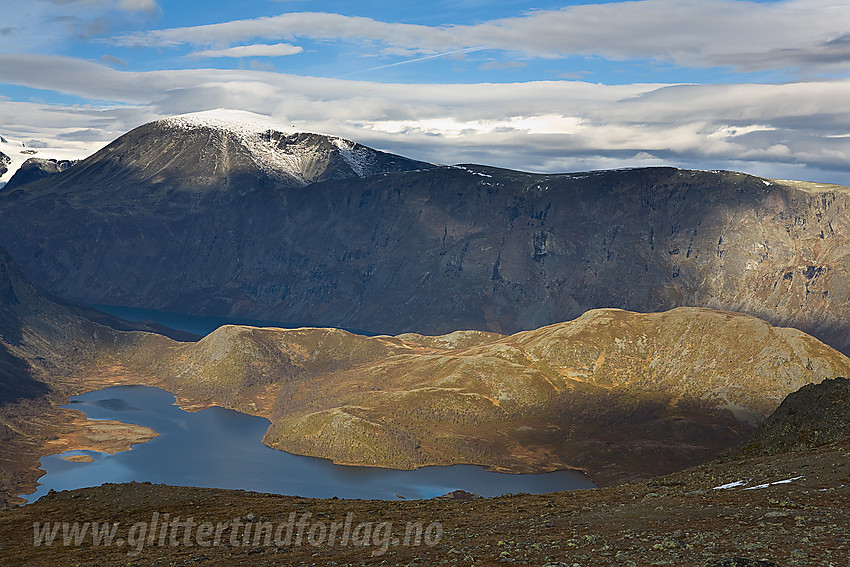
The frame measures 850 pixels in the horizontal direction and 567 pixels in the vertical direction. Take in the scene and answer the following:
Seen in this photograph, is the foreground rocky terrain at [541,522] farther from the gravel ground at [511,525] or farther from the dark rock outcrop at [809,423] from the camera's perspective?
the dark rock outcrop at [809,423]

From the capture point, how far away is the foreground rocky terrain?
53.6 metres

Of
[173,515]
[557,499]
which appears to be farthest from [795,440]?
[173,515]

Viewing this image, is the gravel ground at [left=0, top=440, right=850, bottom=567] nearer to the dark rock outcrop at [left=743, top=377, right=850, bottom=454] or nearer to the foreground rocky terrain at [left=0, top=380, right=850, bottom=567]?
the foreground rocky terrain at [left=0, top=380, right=850, bottom=567]

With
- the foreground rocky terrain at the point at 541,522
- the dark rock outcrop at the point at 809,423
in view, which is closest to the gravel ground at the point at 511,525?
the foreground rocky terrain at the point at 541,522

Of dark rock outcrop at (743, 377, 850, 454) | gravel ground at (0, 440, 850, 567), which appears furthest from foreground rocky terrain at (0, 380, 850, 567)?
dark rock outcrop at (743, 377, 850, 454)

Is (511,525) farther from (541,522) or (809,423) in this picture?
(809,423)

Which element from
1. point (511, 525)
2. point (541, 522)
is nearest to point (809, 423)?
point (541, 522)

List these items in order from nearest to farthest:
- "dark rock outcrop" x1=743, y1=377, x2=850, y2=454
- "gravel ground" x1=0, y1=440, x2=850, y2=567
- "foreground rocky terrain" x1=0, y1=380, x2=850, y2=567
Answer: "foreground rocky terrain" x1=0, y1=380, x2=850, y2=567, "gravel ground" x1=0, y1=440, x2=850, y2=567, "dark rock outcrop" x1=743, y1=377, x2=850, y2=454

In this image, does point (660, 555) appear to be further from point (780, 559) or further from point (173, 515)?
point (173, 515)

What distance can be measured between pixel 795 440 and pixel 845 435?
12.7 m

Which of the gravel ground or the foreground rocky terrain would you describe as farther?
the gravel ground

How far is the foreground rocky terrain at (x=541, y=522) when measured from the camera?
53.6 metres

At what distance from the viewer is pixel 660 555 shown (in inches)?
2052

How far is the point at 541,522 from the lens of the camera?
236 ft
